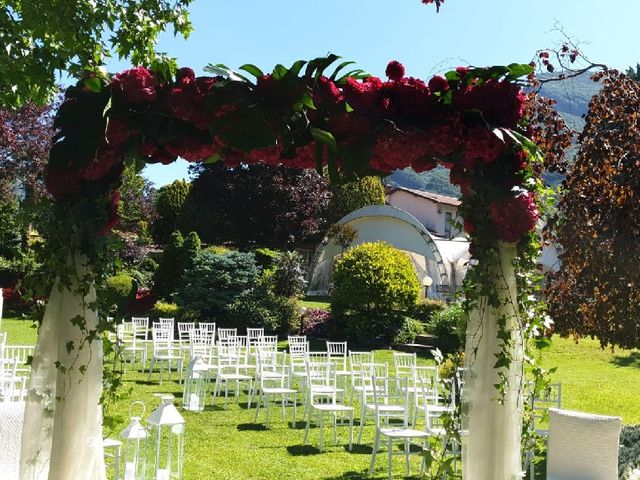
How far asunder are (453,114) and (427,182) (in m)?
166

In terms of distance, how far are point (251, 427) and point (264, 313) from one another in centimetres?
1019

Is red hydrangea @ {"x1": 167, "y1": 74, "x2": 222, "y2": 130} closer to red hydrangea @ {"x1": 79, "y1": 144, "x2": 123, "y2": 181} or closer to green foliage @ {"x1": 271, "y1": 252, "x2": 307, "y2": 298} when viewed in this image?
red hydrangea @ {"x1": 79, "y1": 144, "x2": 123, "y2": 181}

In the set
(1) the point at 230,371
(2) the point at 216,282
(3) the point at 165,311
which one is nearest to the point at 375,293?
(2) the point at 216,282

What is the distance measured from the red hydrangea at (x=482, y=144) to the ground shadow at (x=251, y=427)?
6410 millimetres

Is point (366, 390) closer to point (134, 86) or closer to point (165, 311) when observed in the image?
point (134, 86)

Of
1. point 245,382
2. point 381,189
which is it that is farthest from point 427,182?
point 245,382

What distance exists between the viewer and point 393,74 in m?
3.98

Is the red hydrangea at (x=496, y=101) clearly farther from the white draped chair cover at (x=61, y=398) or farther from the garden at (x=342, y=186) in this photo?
the white draped chair cover at (x=61, y=398)

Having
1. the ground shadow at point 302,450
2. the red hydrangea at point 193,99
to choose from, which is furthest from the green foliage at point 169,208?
the red hydrangea at point 193,99

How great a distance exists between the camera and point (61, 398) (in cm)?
411

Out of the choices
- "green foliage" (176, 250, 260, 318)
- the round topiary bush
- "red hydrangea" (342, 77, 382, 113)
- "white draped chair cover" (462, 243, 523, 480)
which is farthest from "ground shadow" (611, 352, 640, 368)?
"red hydrangea" (342, 77, 382, 113)

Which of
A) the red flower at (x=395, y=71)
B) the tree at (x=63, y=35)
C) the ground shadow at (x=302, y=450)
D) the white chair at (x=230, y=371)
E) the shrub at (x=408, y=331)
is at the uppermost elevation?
the tree at (x=63, y=35)

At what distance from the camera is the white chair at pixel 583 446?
6027 mm

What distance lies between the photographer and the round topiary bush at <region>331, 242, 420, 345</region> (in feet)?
60.3
